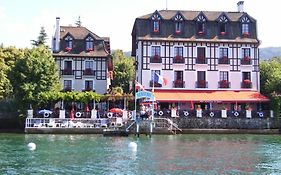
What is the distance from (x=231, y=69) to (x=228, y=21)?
21.0 ft

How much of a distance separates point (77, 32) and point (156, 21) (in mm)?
11694

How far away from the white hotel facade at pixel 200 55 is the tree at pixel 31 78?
11.8 metres

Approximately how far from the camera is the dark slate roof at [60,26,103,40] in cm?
6100

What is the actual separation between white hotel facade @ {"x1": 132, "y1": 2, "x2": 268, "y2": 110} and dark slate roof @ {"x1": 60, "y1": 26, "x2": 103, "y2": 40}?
22.8 feet

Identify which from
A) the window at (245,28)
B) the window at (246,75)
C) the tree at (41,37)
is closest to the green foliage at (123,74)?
the tree at (41,37)

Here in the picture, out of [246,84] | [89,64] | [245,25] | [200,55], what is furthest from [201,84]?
[89,64]

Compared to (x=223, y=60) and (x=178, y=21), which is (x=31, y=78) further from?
(x=223, y=60)

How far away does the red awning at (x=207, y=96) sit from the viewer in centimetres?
5344

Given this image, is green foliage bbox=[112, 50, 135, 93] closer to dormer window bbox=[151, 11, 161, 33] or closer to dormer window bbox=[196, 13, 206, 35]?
dormer window bbox=[151, 11, 161, 33]

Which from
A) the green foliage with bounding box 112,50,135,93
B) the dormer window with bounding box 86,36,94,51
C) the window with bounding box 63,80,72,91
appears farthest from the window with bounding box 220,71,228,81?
the green foliage with bounding box 112,50,135,93

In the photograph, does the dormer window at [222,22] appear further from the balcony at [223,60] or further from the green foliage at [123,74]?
the green foliage at [123,74]

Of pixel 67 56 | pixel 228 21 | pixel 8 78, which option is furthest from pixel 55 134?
pixel 228 21

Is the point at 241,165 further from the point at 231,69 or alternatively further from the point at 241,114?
the point at 231,69

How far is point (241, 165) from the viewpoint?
86.0ft
